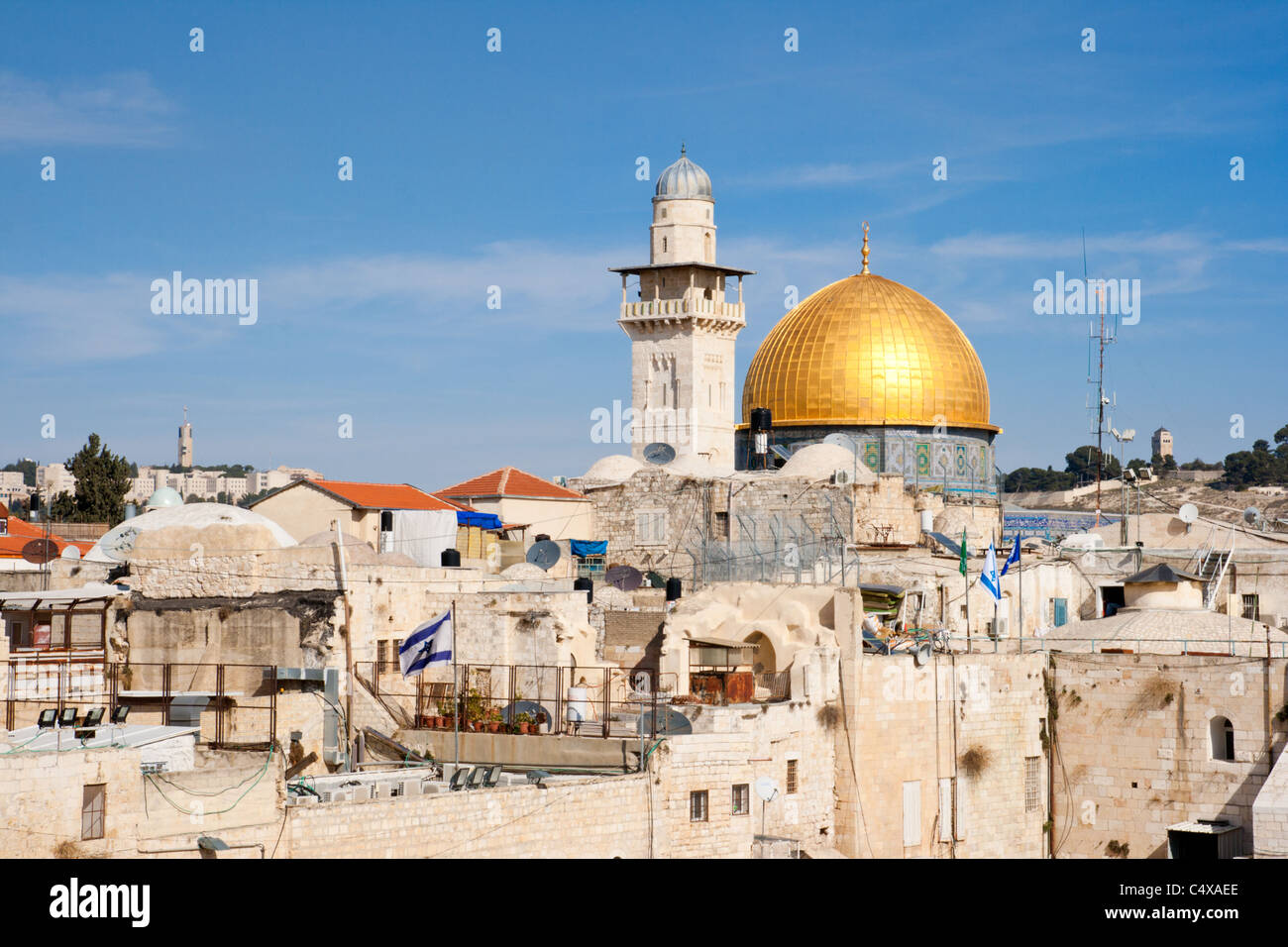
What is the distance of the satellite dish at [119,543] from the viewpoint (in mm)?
30141

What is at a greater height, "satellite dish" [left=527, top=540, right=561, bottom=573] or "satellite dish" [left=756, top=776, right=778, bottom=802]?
"satellite dish" [left=527, top=540, right=561, bottom=573]

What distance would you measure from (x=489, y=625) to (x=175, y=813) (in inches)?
396

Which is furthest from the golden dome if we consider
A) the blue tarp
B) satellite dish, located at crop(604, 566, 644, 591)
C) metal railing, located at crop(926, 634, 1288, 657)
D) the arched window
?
the arched window

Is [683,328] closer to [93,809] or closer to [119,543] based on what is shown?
[119,543]

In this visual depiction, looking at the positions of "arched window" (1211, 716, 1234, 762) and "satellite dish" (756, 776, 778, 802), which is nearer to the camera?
"satellite dish" (756, 776, 778, 802)

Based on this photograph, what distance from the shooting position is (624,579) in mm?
33625

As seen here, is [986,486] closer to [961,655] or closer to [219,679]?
[961,655]

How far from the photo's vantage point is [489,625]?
1029 inches

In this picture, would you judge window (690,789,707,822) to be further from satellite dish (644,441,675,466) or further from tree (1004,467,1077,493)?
A: tree (1004,467,1077,493)

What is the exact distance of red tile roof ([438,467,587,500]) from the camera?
40656 mm

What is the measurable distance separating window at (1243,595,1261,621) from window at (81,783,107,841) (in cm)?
2255

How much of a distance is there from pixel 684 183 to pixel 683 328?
3.95 metres
